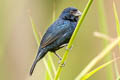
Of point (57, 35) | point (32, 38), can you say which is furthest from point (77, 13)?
point (32, 38)

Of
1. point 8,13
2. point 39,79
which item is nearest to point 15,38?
point 8,13

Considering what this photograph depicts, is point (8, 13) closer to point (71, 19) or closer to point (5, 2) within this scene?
point (5, 2)

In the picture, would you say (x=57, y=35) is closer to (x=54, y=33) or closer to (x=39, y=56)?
(x=54, y=33)

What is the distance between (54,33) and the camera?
116 inches

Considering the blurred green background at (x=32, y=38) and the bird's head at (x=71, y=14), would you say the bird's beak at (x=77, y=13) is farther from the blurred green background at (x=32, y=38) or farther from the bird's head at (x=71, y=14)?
the blurred green background at (x=32, y=38)

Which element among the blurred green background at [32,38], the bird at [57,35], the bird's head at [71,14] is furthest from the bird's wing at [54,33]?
the blurred green background at [32,38]

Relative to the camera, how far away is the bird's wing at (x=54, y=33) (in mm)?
2902

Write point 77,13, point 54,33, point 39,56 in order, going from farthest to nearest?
point 77,13
point 54,33
point 39,56

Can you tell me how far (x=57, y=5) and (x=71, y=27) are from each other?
0.67m

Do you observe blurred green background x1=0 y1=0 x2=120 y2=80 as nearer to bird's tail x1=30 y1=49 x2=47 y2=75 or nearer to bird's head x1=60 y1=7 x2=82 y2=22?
bird's head x1=60 y1=7 x2=82 y2=22

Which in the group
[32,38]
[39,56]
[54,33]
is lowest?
[32,38]

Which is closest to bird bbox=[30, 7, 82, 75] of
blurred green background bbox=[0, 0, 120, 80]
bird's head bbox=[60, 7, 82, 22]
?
bird's head bbox=[60, 7, 82, 22]

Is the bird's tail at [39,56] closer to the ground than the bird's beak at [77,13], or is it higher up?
closer to the ground

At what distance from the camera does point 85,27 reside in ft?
14.0
